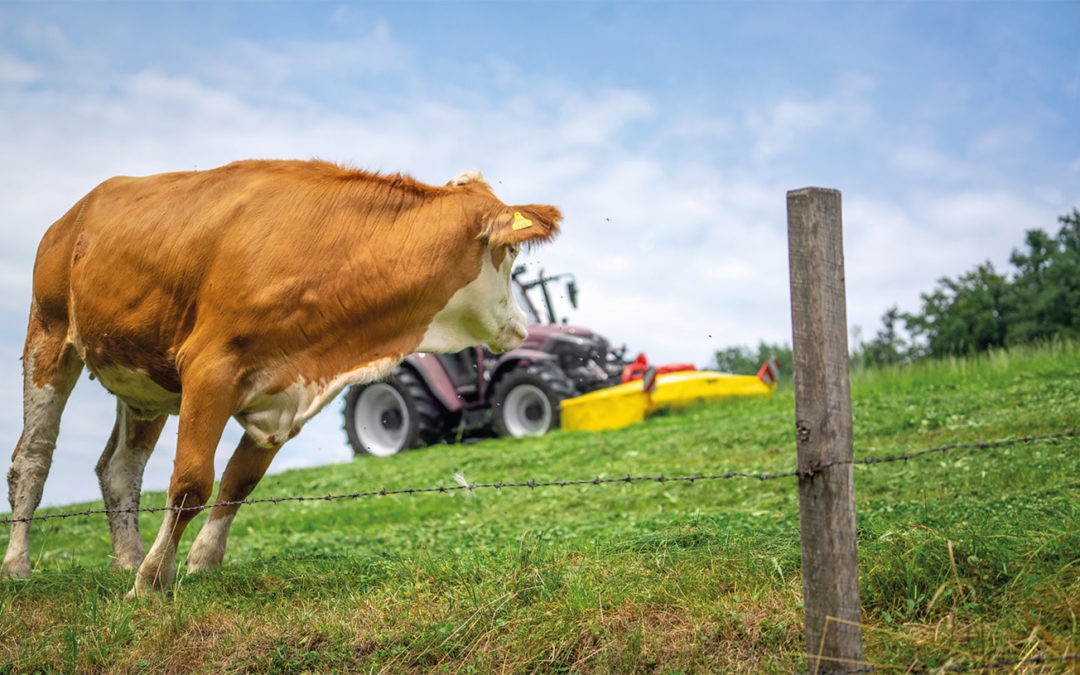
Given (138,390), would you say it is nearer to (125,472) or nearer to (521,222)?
(125,472)

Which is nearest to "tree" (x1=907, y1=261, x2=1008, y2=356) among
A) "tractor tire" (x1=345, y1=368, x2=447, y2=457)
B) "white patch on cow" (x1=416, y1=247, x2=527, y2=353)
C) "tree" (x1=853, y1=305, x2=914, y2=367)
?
"tree" (x1=853, y1=305, x2=914, y2=367)

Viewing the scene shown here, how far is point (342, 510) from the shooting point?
386 inches

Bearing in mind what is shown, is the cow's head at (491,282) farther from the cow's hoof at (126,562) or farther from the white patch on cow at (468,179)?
the cow's hoof at (126,562)

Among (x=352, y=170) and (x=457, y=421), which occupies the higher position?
(x=352, y=170)

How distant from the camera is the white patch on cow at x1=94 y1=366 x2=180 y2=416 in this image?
560cm

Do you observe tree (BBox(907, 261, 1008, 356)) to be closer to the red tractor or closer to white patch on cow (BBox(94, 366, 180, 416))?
the red tractor

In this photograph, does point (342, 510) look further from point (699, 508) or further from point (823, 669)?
point (823, 669)

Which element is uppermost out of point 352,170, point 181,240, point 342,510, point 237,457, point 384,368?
point 352,170

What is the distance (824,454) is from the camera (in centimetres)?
328

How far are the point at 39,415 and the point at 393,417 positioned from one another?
31.3 feet

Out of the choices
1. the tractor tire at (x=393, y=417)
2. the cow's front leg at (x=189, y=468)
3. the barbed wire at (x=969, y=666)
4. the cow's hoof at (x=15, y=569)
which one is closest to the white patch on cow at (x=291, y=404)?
the cow's front leg at (x=189, y=468)

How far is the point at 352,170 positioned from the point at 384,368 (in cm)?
113

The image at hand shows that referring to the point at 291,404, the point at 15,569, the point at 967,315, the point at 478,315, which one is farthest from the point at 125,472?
the point at 967,315

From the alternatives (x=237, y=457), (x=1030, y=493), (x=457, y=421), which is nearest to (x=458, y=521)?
(x=237, y=457)
